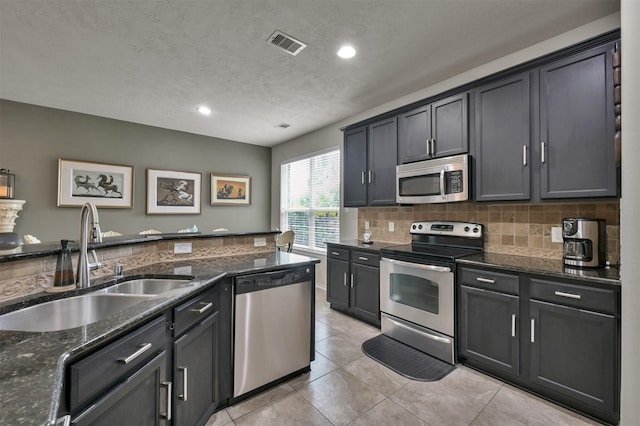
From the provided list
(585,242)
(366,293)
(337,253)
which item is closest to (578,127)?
(585,242)

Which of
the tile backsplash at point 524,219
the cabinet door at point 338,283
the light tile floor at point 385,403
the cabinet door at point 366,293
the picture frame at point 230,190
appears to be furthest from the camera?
the picture frame at point 230,190

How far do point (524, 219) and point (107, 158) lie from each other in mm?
5447

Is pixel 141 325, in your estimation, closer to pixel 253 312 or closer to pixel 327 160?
pixel 253 312

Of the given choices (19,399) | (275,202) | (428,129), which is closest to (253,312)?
(19,399)

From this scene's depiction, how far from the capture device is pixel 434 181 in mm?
2822

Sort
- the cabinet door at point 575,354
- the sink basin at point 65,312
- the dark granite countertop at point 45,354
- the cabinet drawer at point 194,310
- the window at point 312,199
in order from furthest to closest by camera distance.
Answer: the window at point 312,199 < the cabinet door at point 575,354 < the cabinet drawer at point 194,310 < the sink basin at point 65,312 < the dark granite countertop at point 45,354

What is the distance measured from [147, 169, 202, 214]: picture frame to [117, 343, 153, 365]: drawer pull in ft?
13.5

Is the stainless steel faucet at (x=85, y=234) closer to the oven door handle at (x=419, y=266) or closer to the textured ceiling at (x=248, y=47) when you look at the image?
the textured ceiling at (x=248, y=47)

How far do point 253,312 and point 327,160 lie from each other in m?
3.23

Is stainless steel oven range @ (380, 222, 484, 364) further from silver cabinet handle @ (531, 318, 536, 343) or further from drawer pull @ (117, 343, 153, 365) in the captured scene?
drawer pull @ (117, 343, 153, 365)

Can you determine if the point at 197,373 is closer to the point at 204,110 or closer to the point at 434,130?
the point at 434,130

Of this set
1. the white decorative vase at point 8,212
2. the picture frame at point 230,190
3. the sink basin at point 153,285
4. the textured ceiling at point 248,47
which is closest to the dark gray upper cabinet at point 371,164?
the textured ceiling at point 248,47

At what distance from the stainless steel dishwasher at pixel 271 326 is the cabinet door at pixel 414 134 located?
1.75 m

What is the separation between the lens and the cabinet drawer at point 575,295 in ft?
5.51
